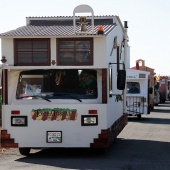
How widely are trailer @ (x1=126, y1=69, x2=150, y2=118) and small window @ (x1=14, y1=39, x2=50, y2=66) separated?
47.5 feet

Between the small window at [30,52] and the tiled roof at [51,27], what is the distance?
7.4 inches

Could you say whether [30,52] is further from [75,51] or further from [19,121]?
[19,121]

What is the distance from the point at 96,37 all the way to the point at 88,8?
806 mm

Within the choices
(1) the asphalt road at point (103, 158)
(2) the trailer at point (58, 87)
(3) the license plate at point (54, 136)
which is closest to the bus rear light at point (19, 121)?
(2) the trailer at point (58, 87)

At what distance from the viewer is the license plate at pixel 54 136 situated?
12.6m

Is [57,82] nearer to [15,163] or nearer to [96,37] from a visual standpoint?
[96,37]

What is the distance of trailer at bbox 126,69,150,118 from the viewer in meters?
27.2

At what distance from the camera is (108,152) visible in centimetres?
1405

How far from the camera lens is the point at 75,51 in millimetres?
12859

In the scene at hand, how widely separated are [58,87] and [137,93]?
584 inches

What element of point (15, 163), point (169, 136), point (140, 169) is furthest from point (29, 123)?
point (169, 136)

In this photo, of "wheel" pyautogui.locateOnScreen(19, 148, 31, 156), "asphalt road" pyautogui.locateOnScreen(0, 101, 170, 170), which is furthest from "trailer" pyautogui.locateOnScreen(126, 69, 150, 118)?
"wheel" pyautogui.locateOnScreen(19, 148, 31, 156)

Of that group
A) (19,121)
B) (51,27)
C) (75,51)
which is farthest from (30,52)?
(19,121)

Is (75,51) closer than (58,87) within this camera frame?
Yes
